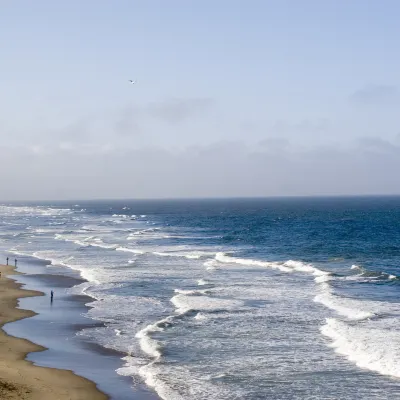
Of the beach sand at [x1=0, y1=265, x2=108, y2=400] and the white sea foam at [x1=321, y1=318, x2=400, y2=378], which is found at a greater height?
the white sea foam at [x1=321, y1=318, x2=400, y2=378]

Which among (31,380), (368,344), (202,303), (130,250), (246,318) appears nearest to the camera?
(31,380)

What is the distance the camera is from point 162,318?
39.0 m

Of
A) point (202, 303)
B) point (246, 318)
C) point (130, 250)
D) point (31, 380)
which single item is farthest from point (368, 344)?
point (130, 250)

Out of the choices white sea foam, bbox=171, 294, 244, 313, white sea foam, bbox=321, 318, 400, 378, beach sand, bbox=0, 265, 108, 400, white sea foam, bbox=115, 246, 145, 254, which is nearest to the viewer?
beach sand, bbox=0, 265, 108, 400

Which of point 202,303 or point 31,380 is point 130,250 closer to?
point 202,303

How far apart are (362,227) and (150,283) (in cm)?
7057

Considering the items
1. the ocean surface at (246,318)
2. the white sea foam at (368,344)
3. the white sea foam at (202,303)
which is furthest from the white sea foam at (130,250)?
the white sea foam at (368,344)

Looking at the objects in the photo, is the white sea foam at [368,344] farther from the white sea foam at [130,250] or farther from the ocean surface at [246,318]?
the white sea foam at [130,250]

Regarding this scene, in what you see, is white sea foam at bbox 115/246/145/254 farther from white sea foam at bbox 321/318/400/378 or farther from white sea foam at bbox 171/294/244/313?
white sea foam at bbox 321/318/400/378

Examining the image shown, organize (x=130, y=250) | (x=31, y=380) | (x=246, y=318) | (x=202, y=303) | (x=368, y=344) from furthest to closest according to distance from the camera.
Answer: (x=130, y=250) → (x=202, y=303) → (x=246, y=318) → (x=368, y=344) → (x=31, y=380)

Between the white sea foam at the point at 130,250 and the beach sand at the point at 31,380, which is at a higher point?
the white sea foam at the point at 130,250

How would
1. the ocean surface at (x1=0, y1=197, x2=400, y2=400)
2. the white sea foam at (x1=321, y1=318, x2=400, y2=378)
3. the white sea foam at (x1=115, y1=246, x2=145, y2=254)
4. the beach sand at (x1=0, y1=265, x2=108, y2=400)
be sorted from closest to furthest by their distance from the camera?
1. the beach sand at (x1=0, y1=265, x2=108, y2=400)
2. the ocean surface at (x1=0, y1=197, x2=400, y2=400)
3. the white sea foam at (x1=321, y1=318, x2=400, y2=378)
4. the white sea foam at (x1=115, y1=246, x2=145, y2=254)

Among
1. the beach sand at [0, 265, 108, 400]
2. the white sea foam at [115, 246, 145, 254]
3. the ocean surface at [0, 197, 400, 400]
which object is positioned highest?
the white sea foam at [115, 246, 145, 254]

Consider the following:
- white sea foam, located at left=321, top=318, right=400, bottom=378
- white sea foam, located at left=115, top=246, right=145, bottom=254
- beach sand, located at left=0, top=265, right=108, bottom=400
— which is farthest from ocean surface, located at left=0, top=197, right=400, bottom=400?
beach sand, located at left=0, top=265, right=108, bottom=400
